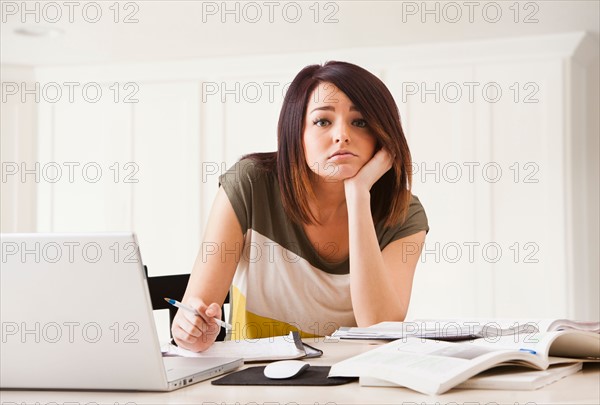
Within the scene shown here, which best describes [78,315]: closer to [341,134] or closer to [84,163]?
[341,134]

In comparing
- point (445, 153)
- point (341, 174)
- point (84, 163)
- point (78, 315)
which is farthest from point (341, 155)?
point (84, 163)

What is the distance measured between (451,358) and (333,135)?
95cm

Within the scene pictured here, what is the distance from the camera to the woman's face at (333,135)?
77.2 inches

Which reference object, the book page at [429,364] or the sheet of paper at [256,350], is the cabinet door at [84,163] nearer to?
the sheet of paper at [256,350]

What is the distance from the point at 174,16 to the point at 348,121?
213 cm

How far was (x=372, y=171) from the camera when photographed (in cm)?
205

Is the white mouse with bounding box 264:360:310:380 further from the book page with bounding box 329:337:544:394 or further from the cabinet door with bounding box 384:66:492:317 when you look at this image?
the cabinet door with bounding box 384:66:492:317

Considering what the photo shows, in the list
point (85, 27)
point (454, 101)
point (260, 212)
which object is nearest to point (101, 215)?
point (85, 27)

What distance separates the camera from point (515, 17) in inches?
154

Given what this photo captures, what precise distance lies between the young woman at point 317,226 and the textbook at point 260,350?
44 cm

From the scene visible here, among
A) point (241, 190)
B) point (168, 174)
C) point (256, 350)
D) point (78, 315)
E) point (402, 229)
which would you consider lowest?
point (256, 350)

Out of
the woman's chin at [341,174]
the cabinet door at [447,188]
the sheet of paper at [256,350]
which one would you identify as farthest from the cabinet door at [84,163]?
the sheet of paper at [256,350]

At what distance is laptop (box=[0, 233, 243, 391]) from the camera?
100 centimetres

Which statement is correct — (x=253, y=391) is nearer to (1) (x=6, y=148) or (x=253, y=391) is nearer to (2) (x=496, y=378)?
(2) (x=496, y=378)
